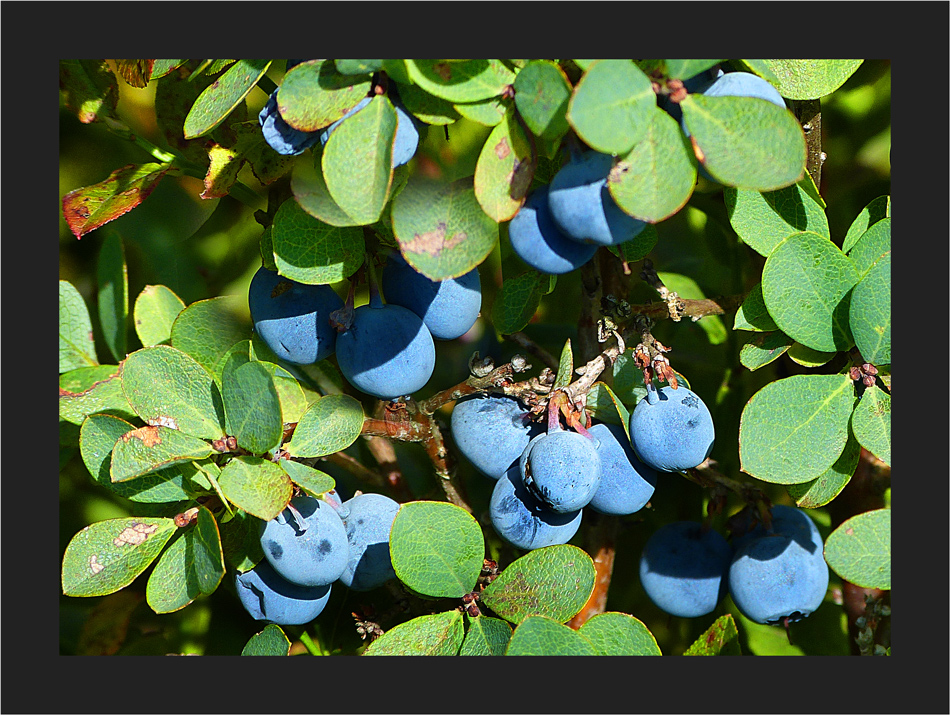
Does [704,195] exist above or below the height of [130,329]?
above

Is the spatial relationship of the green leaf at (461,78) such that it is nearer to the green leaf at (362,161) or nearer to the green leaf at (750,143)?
the green leaf at (362,161)

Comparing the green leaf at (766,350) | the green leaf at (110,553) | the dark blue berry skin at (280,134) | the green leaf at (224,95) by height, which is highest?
the green leaf at (224,95)

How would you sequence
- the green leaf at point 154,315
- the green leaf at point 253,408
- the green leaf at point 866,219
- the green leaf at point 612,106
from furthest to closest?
the green leaf at point 154,315, the green leaf at point 866,219, the green leaf at point 253,408, the green leaf at point 612,106

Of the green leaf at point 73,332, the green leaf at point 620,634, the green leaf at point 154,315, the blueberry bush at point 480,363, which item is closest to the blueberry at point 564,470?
the blueberry bush at point 480,363

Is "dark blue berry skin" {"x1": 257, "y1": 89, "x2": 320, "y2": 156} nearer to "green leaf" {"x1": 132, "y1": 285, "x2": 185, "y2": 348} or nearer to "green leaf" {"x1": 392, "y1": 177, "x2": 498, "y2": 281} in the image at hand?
"green leaf" {"x1": 392, "y1": 177, "x2": 498, "y2": 281}

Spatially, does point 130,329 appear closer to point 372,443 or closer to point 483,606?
point 372,443

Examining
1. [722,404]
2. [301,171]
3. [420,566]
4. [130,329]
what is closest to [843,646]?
[722,404]
